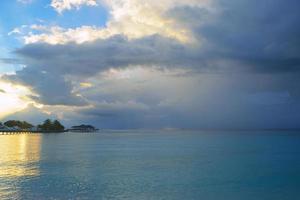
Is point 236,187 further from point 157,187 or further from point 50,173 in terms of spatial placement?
point 50,173

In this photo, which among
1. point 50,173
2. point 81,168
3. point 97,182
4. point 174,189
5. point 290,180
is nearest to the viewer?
point 174,189

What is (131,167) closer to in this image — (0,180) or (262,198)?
(0,180)

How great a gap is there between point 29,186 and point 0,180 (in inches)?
248

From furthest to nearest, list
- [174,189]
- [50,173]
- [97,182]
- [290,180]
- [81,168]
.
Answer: [81,168] → [50,173] → [290,180] → [97,182] → [174,189]

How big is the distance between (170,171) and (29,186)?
70.8 ft

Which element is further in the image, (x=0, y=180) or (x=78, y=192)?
(x=0, y=180)

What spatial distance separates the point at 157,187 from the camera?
129 ft

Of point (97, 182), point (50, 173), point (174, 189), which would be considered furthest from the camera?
point (50, 173)

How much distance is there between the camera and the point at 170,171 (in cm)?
5284

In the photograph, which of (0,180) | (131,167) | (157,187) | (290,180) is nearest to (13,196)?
(0,180)

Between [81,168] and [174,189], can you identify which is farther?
[81,168]

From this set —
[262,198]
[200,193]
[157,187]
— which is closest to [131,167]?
[157,187]

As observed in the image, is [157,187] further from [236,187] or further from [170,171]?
[170,171]

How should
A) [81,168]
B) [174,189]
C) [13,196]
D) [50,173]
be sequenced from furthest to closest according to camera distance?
1. [81,168]
2. [50,173]
3. [174,189]
4. [13,196]
